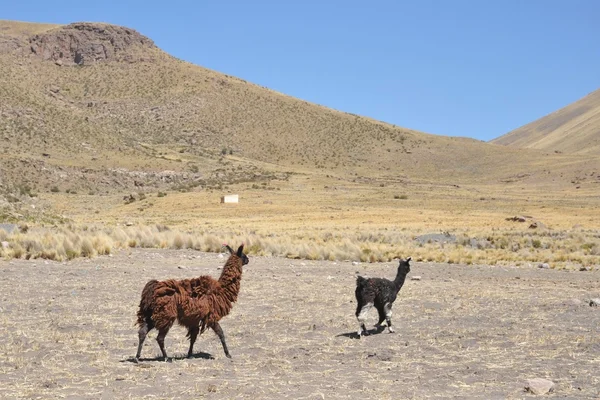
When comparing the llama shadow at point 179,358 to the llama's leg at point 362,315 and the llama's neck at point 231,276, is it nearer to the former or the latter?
the llama's neck at point 231,276

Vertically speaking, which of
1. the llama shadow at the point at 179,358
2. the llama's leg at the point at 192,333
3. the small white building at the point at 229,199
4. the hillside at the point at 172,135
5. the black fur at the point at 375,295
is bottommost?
the llama shadow at the point at 179,358

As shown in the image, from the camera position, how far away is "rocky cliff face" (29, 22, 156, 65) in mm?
134000

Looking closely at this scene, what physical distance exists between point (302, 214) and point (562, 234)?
22327mm

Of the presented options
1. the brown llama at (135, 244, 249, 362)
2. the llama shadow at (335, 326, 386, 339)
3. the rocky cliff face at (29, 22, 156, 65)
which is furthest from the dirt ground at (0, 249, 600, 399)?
the rocky cliff face at (29, 22, 156, 65)

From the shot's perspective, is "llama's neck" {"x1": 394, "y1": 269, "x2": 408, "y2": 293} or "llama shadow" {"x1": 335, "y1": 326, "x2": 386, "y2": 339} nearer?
"llama shadow" {"x1": 335, "y1": 326, "x2": 386, "y2": 339}

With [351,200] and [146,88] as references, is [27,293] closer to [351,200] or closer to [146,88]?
[351,200]

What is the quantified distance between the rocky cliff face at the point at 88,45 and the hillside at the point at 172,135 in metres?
0.22

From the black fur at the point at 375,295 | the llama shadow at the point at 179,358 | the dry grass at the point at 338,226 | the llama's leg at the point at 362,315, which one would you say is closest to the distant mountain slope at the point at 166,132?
the dry grass at the point at 338,226

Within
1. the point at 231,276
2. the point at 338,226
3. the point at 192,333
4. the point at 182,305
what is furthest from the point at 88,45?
the point at 182,305

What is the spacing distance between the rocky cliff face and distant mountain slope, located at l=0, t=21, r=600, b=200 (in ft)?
0.85

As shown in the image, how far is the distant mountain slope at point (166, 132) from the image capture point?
80500 mm

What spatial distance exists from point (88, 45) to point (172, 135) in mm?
39959

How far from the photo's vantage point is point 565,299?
1497 centimetres

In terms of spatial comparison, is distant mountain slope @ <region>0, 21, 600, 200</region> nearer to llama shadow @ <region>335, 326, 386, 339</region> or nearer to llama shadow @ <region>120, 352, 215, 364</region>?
llama shadow @ <region>335, 326, 386, 339</region>
